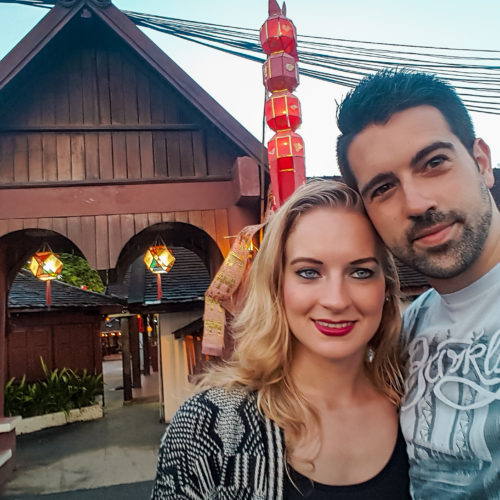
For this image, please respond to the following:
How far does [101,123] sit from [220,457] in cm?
417

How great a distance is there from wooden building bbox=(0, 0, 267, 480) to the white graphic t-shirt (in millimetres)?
3037

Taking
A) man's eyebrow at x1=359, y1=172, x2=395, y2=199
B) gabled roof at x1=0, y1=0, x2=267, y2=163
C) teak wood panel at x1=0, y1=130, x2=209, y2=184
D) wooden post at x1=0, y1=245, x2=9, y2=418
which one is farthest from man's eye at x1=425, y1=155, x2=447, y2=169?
wooden post at x1=0, y1=245, x2=9, y2=418

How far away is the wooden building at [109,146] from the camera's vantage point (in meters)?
4.25

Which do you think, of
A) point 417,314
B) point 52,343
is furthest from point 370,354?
point 52,343

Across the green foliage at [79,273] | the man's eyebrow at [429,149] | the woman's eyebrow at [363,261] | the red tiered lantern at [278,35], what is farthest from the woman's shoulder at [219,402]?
the green foliage at [79,273]

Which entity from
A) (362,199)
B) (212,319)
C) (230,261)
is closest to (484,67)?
(230,261)

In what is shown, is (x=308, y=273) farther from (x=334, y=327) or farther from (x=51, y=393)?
(x=51, y=393)

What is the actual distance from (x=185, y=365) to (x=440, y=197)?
8604 mm

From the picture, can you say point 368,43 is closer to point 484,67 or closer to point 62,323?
point 484,67

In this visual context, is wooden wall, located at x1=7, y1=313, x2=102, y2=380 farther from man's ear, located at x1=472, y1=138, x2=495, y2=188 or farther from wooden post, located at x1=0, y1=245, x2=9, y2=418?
man's ear, located at x1=472, y1=138, x2=495, y2=188

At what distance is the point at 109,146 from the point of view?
14.9 feet

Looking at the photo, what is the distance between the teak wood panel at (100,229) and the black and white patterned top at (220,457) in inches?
123

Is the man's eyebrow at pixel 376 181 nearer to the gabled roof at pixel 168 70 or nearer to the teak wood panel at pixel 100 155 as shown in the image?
the gabled roof at pixel 168 70

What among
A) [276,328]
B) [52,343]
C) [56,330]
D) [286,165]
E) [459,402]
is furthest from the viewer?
[56,330]
